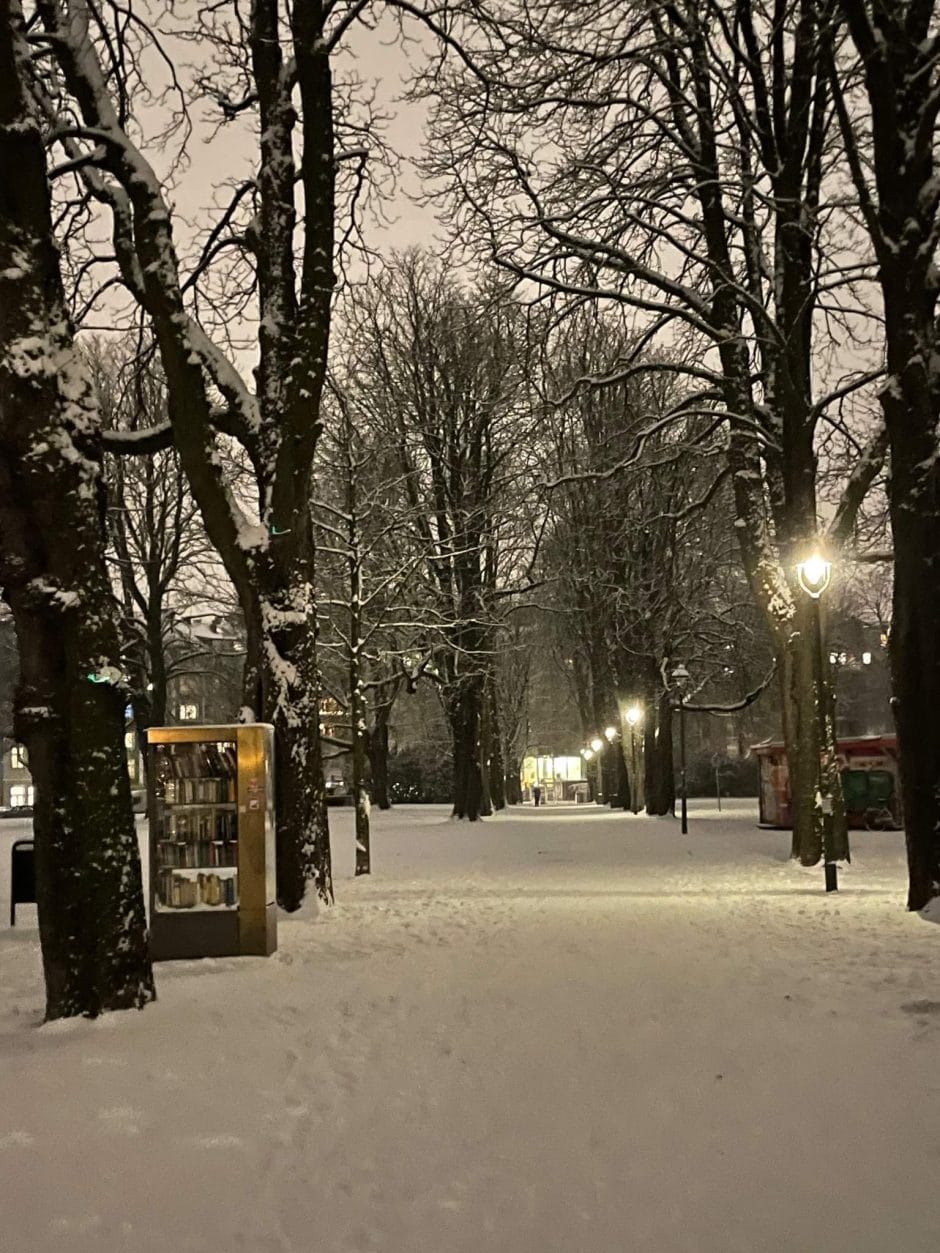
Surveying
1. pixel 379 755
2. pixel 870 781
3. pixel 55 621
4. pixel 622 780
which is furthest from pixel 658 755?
pixel 55 621

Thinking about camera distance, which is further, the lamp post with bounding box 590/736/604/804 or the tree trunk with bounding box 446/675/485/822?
the lamp post with bounding box 590/736/604/804

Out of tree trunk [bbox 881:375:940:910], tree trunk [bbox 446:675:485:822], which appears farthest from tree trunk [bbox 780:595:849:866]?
tree trunk [bbox 446:675:485:822]

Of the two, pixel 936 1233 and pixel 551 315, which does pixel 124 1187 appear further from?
pixel 551 315

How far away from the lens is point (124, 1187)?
4.77 m

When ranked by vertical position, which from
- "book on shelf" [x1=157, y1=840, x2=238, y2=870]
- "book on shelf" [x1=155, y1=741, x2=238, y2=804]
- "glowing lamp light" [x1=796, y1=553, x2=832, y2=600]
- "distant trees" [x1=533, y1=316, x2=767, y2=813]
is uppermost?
"distant trees" [x1=533, y1=316, x2=767, y2=813]

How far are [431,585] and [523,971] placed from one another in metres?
25.3

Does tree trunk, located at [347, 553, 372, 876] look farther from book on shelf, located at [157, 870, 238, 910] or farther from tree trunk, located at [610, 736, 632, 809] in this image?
tree trunk, located at [610, 736, 632, 809]

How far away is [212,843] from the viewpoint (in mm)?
10883

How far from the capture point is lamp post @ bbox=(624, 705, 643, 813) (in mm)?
37656

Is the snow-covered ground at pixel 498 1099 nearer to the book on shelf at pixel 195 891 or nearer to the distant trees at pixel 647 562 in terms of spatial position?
the book on shelf at pixel 195 891

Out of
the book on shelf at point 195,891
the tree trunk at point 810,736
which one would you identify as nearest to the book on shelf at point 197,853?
the book on shelf at point 195,891

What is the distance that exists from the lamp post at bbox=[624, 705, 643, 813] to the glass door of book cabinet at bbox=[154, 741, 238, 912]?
89.9 feet

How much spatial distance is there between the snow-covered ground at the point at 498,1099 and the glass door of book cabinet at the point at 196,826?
0.74 m

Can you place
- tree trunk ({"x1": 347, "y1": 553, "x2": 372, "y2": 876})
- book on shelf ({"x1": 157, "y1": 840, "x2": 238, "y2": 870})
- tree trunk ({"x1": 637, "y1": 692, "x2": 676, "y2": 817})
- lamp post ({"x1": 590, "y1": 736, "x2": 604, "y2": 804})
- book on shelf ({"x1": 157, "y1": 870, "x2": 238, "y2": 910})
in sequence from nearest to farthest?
book on shelf ({"x1": 157, "y1": 870, "x2": 238, "y2": 910}), book on shelf ({"x1": 157, "y1": 840, "x2": 238, "y2": 870}), tree trunk ({"x1": 347, "y1": 553, "x2": 372, "y2": 876}), tree trunk ({"x1": 637, "y1": 692, "x2": 676, "y2": 817}), lamp post ({"x1": 590, "y1": 736, "x2": 604, "y2": 804})
